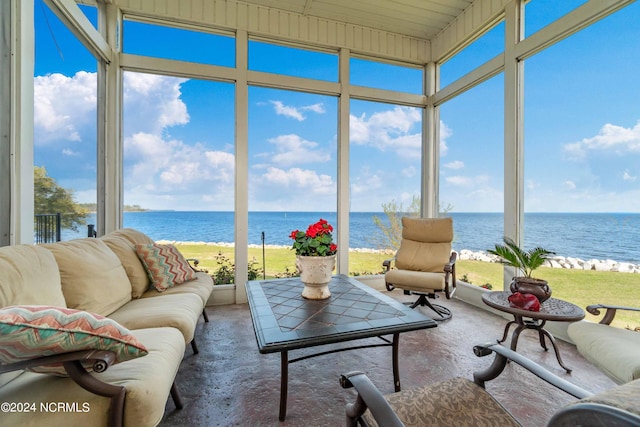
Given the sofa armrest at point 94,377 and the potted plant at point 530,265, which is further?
the potted plant at point 530,265

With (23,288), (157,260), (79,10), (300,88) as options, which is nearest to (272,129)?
(300,88)

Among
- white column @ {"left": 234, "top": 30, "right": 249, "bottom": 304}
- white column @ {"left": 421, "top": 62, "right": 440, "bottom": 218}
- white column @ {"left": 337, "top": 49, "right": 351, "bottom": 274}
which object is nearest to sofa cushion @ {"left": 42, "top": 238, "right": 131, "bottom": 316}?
white column @ {"left": 234, "top": 30, "right": 249, "bottom": 304}

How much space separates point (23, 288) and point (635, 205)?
4057 millimetres

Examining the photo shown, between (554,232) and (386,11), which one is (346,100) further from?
(554,232)

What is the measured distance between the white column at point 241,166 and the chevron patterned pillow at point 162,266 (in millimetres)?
1010

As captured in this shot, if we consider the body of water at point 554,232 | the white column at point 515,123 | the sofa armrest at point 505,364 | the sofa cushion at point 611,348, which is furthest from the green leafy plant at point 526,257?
the sofa armrest at point 505,364

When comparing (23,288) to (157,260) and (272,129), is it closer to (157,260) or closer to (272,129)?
(157,260)

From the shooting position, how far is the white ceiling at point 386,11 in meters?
3.55

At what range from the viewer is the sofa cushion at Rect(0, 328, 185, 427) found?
94 cm

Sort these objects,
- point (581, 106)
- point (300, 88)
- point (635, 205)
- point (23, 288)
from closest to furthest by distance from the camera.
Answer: point (23, 288) < point (635, 205) < point (581, 106) < point (300, 88)

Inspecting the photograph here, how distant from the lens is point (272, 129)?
684cm

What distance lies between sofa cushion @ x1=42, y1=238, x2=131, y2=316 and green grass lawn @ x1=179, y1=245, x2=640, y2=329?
1.31 meters

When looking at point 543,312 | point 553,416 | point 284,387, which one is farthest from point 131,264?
point 543,312

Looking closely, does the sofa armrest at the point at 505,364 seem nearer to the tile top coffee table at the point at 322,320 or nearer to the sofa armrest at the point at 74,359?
the tile top coffee table at the point at 322,320
